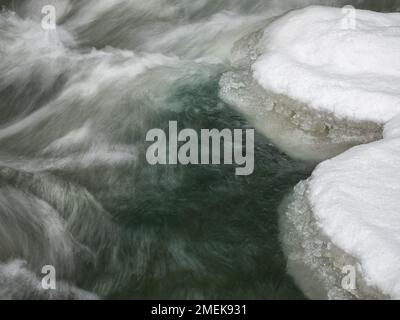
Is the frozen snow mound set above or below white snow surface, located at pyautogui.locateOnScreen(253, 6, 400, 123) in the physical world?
below

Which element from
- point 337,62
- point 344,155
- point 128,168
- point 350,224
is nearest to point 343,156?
point 344,155

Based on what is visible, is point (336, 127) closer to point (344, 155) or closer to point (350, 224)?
point (344, 155)

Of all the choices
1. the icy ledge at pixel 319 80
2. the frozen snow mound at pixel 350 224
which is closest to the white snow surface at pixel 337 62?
the icy ledge at pixel 319 80

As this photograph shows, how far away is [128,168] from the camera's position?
7492mm

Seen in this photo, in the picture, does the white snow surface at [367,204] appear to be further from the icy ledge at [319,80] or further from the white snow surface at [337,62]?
the white snow surface at [337,62]

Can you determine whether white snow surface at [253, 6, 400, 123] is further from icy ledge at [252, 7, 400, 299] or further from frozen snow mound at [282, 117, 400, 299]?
frozen snow mound at [282, 117, 400, 299]

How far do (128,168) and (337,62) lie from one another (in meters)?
3.52

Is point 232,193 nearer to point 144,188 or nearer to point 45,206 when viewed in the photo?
point 144,188

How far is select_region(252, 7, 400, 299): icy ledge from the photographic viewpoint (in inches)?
221

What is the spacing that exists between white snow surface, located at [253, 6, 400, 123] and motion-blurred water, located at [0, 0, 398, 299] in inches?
34.7

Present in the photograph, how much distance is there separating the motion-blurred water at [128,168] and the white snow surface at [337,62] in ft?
2.90

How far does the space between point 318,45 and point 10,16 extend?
6.38 m

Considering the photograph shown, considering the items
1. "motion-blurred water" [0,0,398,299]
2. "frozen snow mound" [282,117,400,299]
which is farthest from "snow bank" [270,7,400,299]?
"motion-blurred water" [0,0,398,299]
